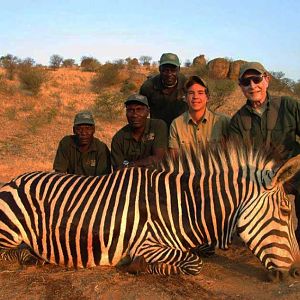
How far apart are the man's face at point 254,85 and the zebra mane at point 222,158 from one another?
0.85 m

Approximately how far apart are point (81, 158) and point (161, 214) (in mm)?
2199

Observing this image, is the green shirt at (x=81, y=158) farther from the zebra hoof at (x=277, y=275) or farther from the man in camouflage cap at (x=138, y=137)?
the zebra hoof at (x=277, y=275)

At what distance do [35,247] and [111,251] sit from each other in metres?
0.73

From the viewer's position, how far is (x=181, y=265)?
11.7 ft

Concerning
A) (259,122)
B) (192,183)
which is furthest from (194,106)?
→ (192,183)

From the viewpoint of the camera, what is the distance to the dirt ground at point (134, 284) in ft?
10.5

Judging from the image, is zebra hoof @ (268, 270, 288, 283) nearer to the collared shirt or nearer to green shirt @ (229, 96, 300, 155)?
green shirt @ (229, 96, 300, 155)

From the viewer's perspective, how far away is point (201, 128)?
5016 millimetres

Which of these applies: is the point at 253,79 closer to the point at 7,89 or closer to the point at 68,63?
the point at 7,89

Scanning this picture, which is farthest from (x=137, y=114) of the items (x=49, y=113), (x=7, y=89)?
(x=7, y=89)

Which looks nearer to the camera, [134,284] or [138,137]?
[134,284]

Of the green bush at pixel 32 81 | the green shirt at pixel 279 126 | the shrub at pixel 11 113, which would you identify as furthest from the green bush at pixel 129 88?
the green shirt at pixel 279 126

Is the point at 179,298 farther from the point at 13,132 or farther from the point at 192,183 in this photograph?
the point at 13,132

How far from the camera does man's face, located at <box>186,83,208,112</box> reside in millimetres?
4742
